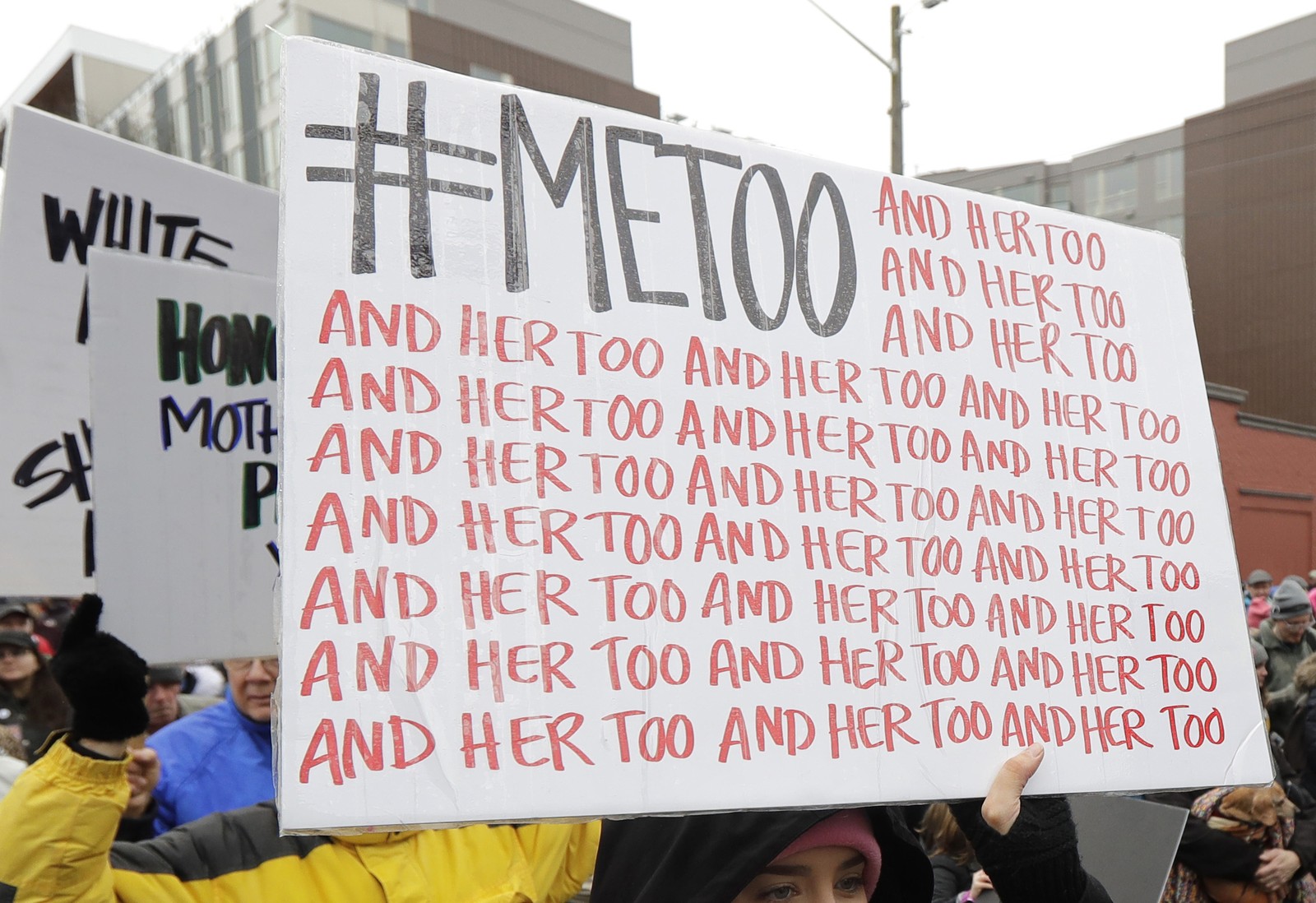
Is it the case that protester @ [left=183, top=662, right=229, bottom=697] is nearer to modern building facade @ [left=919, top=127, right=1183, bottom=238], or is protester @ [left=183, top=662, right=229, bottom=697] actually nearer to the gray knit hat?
the gray knit hat

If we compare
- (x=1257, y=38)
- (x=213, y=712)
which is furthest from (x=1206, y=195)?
(x=213, y=712)

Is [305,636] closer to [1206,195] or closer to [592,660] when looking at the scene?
[592,660]

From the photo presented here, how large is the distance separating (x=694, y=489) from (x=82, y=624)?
50.9 inches

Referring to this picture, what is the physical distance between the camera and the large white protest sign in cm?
133

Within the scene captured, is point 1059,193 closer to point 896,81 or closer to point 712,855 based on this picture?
point 896,81

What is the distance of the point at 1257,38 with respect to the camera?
31.3 metres

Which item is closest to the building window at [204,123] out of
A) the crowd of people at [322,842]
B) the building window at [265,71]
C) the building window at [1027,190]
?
the building window at [265,71]

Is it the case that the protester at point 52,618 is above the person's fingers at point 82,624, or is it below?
above

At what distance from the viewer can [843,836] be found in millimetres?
1708

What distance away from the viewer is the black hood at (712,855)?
166cm

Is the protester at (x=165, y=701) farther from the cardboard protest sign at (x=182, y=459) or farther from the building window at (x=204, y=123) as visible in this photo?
the building window at (x=204, y=123)

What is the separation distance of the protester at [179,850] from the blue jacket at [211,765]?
49cm

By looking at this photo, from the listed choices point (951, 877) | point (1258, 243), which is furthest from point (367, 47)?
point (951, 877)

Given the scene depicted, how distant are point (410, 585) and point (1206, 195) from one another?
108 feet
